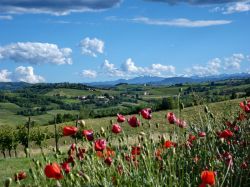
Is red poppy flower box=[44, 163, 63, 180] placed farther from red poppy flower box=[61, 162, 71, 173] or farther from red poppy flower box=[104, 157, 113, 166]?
red poppy flower box=[104, 157, 113, 166]

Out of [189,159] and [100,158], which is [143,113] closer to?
[100,158]

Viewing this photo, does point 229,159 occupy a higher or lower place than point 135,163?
higher

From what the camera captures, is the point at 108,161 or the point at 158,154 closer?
the point at 108,161

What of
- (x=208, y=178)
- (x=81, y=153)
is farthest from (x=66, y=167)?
(x=208, y=178)

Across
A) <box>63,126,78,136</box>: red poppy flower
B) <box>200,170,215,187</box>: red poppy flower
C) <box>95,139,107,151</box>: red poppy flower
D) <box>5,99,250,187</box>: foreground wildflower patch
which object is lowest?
<box>5,99,250,187</box>: foreground wildflower patch

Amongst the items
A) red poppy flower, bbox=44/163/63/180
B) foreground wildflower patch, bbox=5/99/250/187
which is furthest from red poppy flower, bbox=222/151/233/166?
red poppy flower, bbox=44/163/63/180

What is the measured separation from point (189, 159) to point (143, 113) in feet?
→ 3.38

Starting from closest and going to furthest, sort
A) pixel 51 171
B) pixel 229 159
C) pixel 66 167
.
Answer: pixel 51 171 → pixel 229 159 → pixel 66 167

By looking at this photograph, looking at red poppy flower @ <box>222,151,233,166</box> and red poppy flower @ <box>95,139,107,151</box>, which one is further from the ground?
red poppy flower @ <box>95,139,107,151</box>

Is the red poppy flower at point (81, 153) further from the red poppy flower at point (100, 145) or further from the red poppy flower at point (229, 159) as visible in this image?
the red poppy flower at point (229, 159)

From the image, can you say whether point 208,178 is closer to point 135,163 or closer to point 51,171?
point 51,171

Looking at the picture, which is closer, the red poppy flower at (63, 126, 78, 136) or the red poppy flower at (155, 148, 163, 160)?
the red poppy flower at (63, 126, 78, 136)

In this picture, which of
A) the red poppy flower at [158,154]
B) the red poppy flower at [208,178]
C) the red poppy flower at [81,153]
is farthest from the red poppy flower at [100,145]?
the red poppy flower at [208,178]

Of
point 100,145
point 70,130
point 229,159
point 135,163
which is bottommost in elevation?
point 135,163
